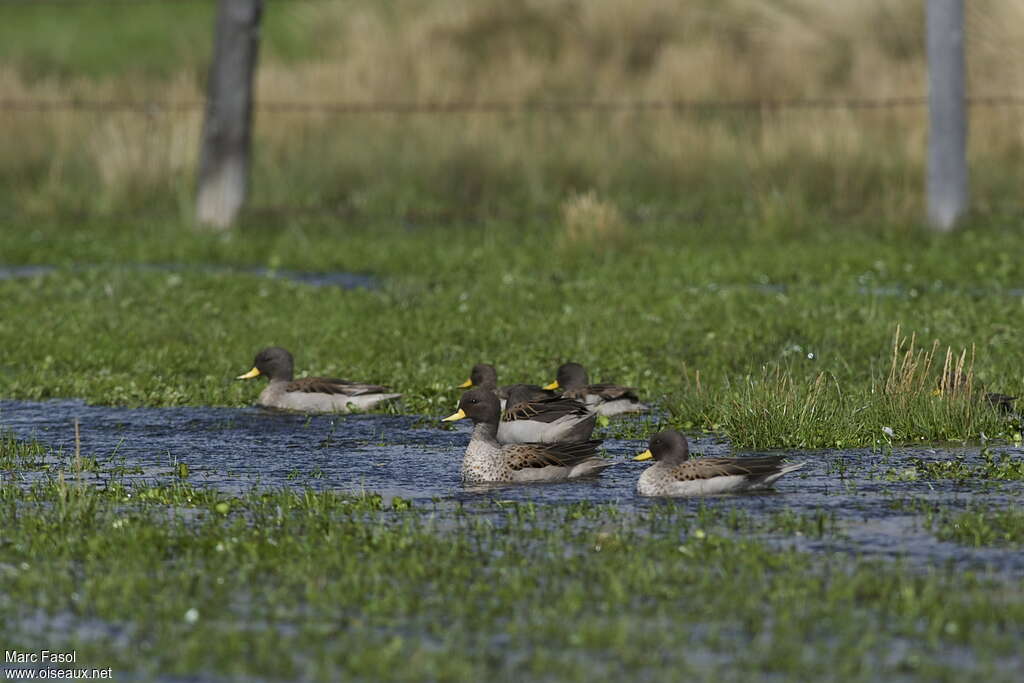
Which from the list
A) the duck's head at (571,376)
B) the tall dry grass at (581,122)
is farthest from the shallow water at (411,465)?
the tall dry grass at (581,122)

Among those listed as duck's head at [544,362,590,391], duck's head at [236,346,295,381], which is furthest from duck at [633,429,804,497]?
duck's head at [236,346,295,381]

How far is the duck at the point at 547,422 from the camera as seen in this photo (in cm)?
1256

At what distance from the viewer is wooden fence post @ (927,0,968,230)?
73.3 feet

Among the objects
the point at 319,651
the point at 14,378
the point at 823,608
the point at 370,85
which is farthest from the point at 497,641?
the point at 370,85

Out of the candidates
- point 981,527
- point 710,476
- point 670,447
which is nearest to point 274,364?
point 670,447

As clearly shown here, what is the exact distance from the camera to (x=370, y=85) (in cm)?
3159

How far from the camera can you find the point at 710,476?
35.9 ft

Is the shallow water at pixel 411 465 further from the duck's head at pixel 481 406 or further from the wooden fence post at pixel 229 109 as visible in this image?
the wooden fence post at pixel 229 109

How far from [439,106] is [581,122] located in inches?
99.6

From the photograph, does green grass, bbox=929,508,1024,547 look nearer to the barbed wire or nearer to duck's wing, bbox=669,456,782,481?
duck's wing, bbox=669,456,782,481

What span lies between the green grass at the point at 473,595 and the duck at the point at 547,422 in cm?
187

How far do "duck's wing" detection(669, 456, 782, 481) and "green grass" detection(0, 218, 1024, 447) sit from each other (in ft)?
5.60

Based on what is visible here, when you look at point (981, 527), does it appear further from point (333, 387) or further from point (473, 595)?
point (333, 387)

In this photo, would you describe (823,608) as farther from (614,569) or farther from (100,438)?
(100,438)
